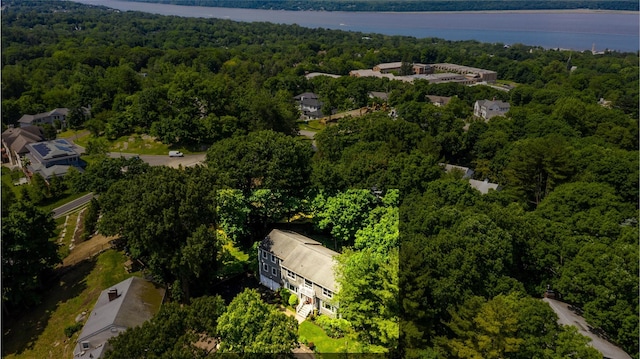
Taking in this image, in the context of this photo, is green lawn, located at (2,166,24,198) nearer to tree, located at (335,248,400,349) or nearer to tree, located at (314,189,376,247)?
tree, located at (314,189,376,247)

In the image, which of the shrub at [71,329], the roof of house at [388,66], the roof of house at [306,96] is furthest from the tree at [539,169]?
the roof of house at [388,66]

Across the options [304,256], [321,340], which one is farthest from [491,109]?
[321,340]

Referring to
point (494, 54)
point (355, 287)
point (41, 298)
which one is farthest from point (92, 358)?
point (494, 54)

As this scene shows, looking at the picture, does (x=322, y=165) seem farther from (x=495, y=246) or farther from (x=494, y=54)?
(x=494, y=54)

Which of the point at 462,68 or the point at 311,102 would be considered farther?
the point at 462,68

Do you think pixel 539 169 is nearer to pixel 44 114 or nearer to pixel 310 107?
pixel 310 107

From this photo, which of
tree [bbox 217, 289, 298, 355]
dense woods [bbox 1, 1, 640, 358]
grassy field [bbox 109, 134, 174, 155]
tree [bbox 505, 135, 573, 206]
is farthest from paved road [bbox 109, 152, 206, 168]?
tree [bbox 217, 289, 298, 355]
